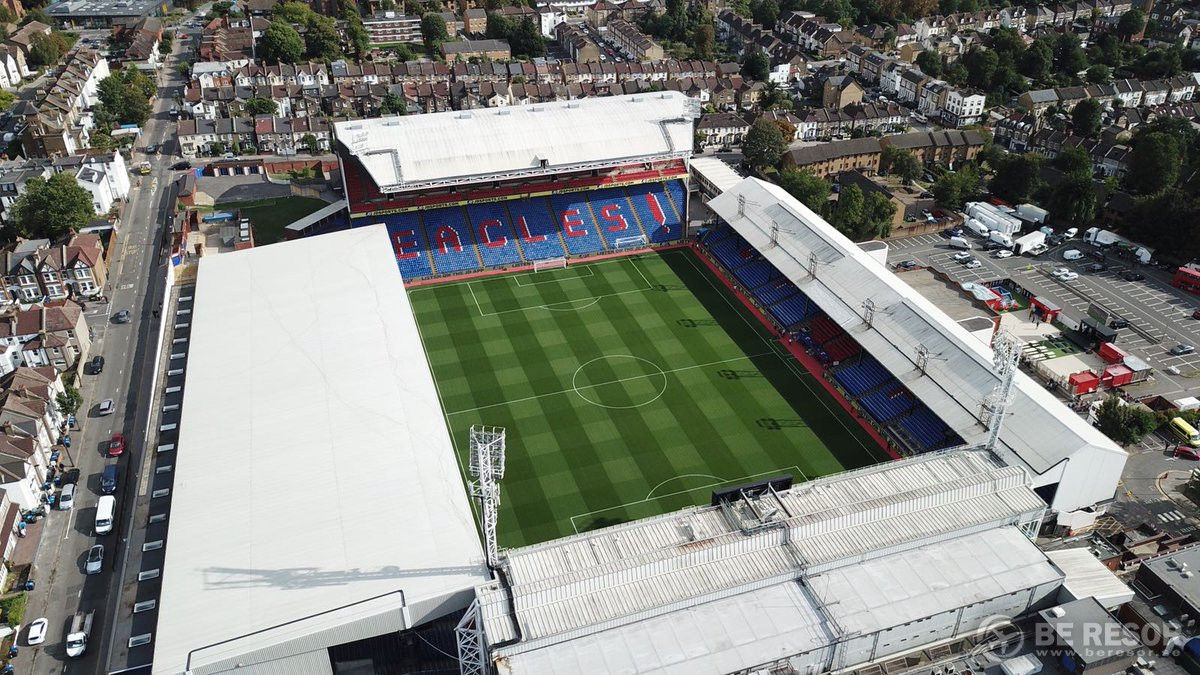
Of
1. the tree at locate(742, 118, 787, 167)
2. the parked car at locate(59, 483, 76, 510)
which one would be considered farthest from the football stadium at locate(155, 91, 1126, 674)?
the tree at locate(742, 118, 787, 167)

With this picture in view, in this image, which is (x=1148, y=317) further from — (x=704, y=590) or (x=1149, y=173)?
(x=704, y=590)

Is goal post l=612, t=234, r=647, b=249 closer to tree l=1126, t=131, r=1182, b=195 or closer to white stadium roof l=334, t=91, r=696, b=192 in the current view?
white stadium roof l=334, t=91, r=696, b=192

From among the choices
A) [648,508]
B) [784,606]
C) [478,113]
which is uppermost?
[478,113]

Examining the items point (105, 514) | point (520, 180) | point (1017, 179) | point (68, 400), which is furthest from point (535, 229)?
point (1017, 179)

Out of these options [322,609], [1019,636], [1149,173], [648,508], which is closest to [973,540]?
[1019,636]

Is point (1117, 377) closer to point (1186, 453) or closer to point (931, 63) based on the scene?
point (1186, 453)

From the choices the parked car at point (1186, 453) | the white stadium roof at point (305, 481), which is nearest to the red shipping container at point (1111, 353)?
the parked car at point (1186, 453)
